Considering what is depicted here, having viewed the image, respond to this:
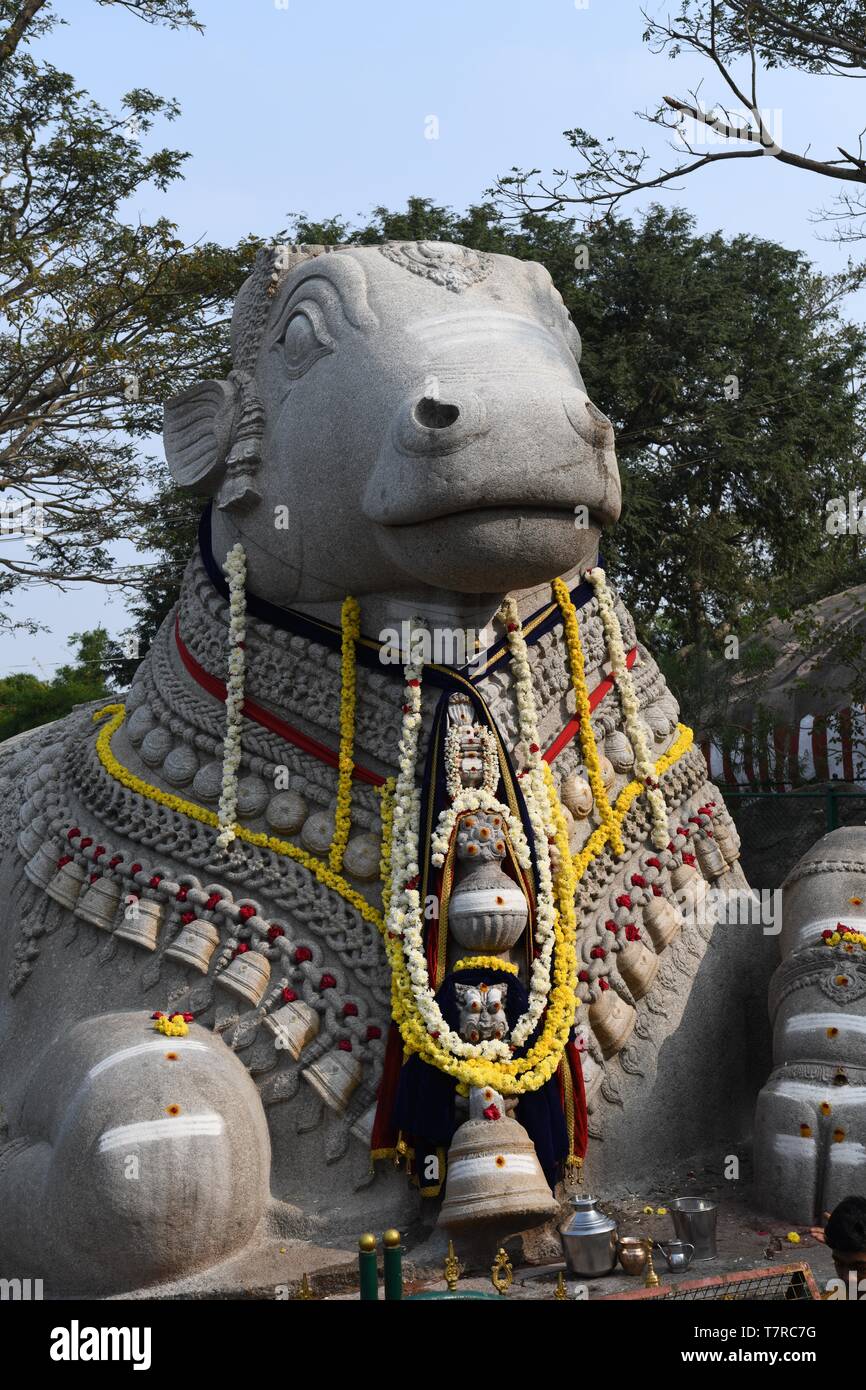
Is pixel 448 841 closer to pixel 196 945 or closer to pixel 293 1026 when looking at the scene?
pixel 293 1026

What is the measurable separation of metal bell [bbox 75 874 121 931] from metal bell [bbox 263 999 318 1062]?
22.9 inches

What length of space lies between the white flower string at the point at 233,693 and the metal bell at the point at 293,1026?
50cm

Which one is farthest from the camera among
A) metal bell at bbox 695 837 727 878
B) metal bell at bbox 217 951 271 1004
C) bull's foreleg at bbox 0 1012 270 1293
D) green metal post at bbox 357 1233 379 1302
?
metal bell at bbox 695 837 727 878

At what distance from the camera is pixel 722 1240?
14.8 ft

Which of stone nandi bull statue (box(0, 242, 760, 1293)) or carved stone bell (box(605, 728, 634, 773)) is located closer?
stone nandi bull statue (box(0, 242, 760, 1293))

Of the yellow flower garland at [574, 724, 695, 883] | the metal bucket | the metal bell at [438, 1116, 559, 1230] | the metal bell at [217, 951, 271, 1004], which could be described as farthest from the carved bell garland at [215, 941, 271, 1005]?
the metal bucket

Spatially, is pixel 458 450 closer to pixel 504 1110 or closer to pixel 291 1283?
pixel 504 1110

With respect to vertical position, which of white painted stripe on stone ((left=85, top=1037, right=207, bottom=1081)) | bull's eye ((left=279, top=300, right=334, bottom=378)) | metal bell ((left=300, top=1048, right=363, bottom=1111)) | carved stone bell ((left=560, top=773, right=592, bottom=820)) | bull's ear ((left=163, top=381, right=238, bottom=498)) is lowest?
metal bell ((left=300, top=1048, right=363, bottom=1111))

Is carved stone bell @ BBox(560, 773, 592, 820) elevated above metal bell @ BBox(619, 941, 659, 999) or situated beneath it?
elevated above

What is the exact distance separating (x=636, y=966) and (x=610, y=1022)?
186 millimetres

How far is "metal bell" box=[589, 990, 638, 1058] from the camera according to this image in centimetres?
490

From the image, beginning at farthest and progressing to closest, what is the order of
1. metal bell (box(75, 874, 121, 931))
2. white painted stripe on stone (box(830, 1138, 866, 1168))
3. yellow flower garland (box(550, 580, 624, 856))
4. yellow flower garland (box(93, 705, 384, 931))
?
yellow flower garland (box(550, 580, 624, 856))
metal bell (box(75, 874, 121, 931))
yellow flower garland (box(93, 705, 384, 931))
white painted stripe on stone (box(830, 1138, 866, 1168))

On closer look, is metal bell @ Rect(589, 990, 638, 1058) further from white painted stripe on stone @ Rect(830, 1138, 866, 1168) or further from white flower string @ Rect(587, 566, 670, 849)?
white painted stripe on stone @ Rect(830, 1138, 866, 1168)

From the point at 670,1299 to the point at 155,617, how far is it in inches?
508
